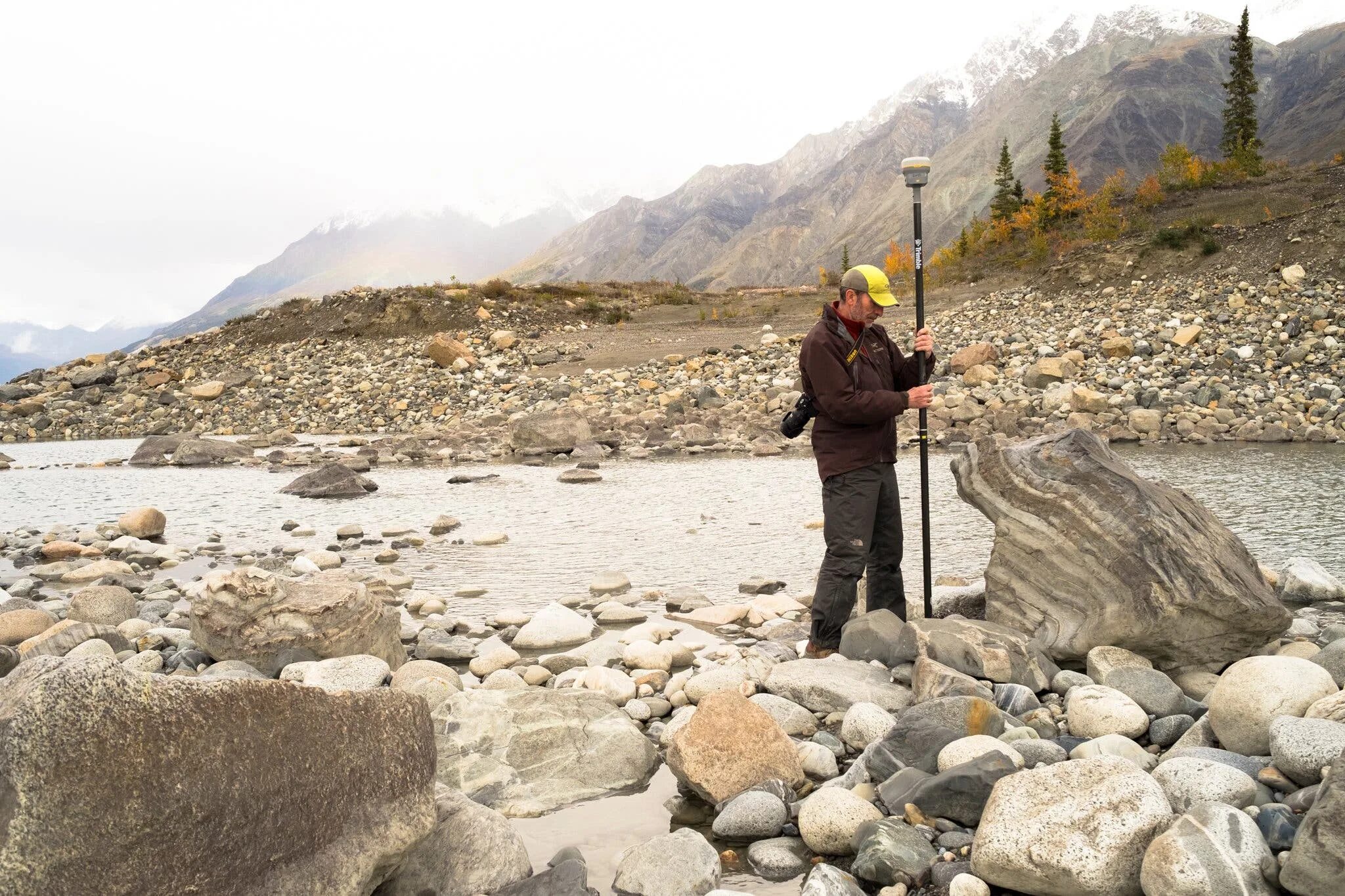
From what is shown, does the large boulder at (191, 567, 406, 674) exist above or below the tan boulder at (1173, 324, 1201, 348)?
below

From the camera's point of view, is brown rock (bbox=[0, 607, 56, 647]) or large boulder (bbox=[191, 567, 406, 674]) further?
brown rock (bbox=[0, 607, 56, 647])

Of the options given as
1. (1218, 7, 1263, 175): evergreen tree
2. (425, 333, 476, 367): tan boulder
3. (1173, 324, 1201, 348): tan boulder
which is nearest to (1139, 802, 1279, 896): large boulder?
(1173, 324, 1201, 348): tan boulder

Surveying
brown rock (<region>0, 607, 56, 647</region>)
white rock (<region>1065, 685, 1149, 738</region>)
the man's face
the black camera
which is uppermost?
the man's face

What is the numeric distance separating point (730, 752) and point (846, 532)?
2.11m

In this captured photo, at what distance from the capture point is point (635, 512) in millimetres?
13586

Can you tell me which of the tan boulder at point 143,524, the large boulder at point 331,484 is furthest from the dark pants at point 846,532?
the large boulder at point 331,484

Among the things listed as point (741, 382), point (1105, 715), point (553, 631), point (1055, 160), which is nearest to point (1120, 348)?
point (741, 382)

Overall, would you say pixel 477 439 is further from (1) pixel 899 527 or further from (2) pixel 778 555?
(1) pixel 899 527

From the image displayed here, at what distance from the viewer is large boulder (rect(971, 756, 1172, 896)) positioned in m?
3.39

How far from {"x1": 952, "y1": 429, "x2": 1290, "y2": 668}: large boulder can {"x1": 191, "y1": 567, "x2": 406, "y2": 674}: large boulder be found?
4244mm

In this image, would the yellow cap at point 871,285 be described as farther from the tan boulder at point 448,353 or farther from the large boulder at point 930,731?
the tan boulder at point 448,353

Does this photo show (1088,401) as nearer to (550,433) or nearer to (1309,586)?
(550,433)

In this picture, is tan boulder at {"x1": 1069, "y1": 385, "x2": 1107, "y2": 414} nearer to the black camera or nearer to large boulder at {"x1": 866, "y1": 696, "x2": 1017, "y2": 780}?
the black camera

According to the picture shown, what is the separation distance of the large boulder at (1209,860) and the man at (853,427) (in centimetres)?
308
